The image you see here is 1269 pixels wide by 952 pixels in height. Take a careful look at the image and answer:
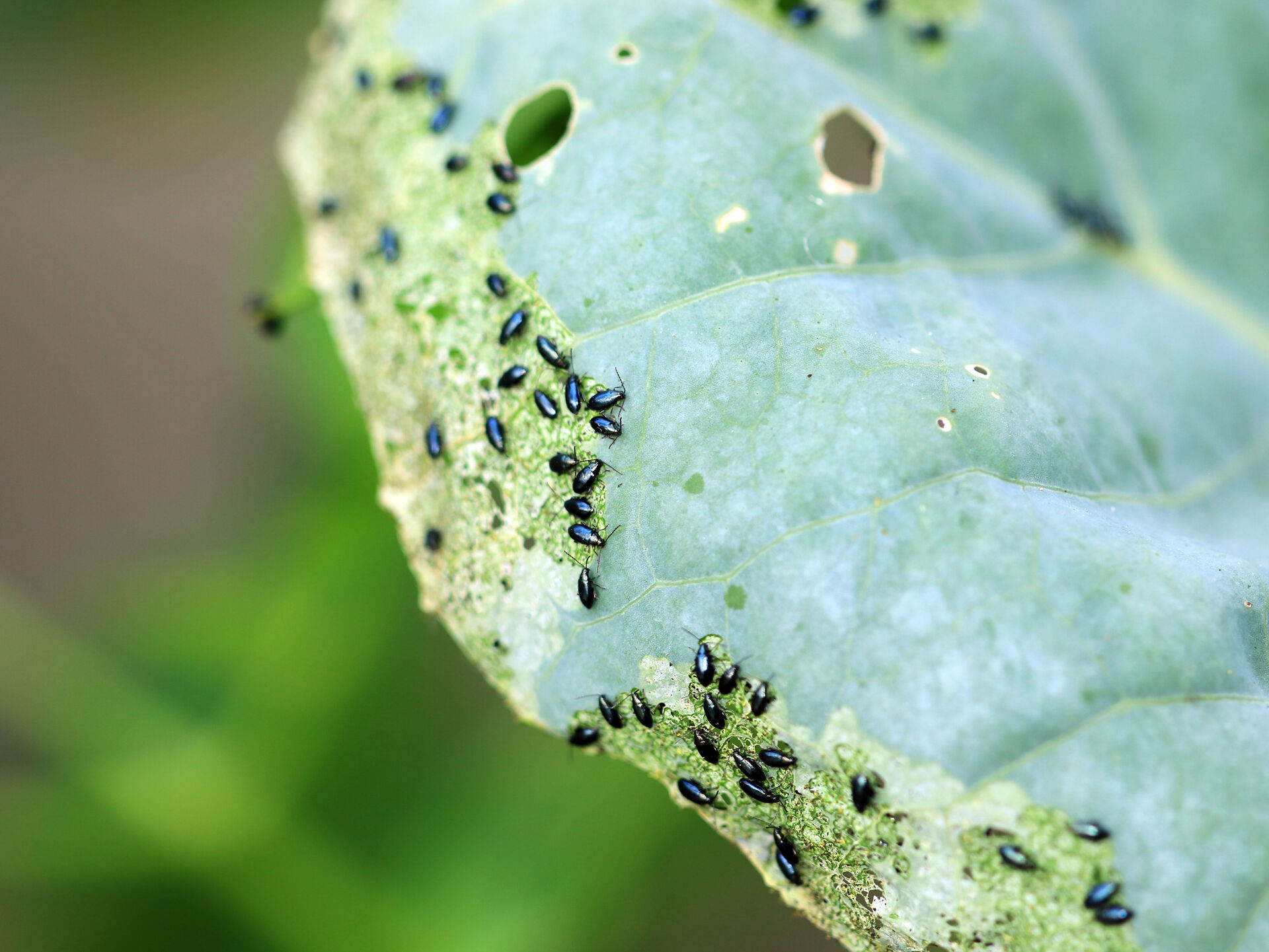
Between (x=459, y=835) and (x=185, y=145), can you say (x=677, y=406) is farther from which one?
(x=185, y=145)

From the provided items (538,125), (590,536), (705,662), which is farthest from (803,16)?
(705,662)

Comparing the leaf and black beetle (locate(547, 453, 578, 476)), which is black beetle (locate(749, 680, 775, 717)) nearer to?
the leaf

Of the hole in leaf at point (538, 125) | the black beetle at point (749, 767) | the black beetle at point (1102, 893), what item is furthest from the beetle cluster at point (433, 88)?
the black beetle at point (1102, 893)

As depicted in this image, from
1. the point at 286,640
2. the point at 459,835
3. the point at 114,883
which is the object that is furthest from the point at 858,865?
the point at 114,883

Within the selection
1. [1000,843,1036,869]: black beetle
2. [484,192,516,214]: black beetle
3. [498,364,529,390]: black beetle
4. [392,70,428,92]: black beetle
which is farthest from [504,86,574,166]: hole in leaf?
[1000,843,1036,869]: black beetle

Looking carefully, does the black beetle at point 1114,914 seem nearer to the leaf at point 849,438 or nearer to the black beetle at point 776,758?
the leaf at point 849,438

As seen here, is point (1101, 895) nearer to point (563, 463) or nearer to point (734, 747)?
point (734, 747)
